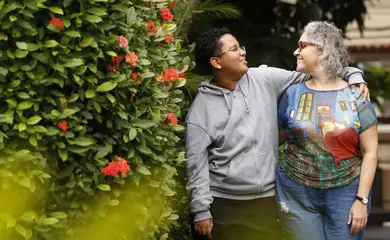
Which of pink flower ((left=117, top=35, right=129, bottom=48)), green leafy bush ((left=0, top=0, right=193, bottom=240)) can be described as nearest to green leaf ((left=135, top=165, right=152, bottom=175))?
green leafy bush ((left=0, top=0, right=193, bottom=240))

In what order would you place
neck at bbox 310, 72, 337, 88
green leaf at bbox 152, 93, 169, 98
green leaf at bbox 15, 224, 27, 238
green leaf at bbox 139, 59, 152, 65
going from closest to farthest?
green leaf at bbox 15, 224, 27, 238
green leaf at bbox 139, 59, 152, 65
green leaf at bbox 152, 93, 169, 98
neck at bbox 310, 72, 337, 88

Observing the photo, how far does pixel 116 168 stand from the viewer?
362 centimetres

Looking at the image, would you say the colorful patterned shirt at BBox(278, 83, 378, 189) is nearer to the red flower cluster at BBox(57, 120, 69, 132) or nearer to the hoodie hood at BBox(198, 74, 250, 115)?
the hoodie hood at BBox(198, 74, 250, 115)

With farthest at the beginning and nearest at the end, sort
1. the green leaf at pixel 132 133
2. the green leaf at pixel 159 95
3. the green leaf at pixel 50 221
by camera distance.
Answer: the green leaf at pixel 159 95 → the green leaf at pixel 132 133 → the green leaf at pixel 50 221

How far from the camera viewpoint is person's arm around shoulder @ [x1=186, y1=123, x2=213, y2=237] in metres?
4.33

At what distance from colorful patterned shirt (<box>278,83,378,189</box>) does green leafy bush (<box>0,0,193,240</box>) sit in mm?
721

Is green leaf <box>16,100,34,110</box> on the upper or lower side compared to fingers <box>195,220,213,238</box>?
upper

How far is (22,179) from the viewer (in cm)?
335

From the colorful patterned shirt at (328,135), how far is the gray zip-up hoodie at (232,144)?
6.1 inches

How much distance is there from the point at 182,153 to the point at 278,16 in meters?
4.70

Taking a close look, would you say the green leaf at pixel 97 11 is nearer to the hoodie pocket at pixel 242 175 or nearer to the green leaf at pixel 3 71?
the green leaf at pixel 3 71

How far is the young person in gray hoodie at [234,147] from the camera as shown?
4.36 metres

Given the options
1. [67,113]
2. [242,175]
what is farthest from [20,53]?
[242,175]

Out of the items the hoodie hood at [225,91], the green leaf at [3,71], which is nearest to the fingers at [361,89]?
the hoodie hood at [225,91]
